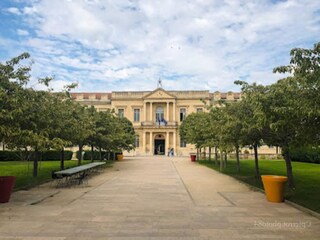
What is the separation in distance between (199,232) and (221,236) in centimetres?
Result: 53

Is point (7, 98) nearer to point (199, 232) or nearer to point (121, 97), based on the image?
point (199, 232)

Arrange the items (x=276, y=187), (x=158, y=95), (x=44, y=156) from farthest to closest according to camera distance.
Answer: (x=158, y=95), (x=44, y=156), (x=276, y=187)

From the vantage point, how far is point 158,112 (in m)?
74.1

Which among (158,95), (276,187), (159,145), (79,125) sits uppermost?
(158,95)

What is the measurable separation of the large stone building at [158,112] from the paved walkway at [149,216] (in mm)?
56518

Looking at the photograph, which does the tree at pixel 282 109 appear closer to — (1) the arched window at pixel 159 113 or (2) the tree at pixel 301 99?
(2) the tree at pixel 301 99

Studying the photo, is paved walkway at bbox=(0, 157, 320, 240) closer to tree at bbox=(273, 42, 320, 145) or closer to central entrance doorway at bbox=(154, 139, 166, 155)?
tree at bbox=(273, 42, 320, 145)

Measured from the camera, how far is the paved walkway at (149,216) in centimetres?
752

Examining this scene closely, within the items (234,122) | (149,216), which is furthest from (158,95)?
(149,216)

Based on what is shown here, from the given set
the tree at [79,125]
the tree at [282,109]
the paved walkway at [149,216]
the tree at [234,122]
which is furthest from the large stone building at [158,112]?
the tree at [282,109]

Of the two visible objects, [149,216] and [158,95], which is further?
[158,95]

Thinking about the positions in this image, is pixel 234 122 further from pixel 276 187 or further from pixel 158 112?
pixel 158 112

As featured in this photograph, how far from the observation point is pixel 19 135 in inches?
427

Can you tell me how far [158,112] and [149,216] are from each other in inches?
2554
